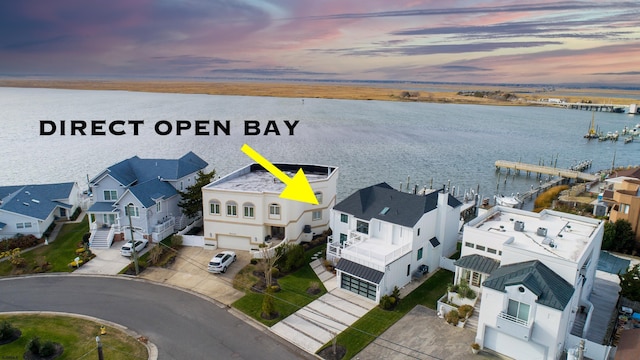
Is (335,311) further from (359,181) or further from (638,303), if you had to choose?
(359,181)

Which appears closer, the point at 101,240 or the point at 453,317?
the point at 453,317

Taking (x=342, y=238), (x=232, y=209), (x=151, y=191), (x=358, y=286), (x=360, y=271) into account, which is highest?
(x=151, y=191)

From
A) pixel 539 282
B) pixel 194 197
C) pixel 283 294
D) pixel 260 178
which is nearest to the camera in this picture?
pixel 539 282

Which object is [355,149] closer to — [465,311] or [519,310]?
[465,311]

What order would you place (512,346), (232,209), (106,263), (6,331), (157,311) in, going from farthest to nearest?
(232,209) < (106,263) < (157,311) < (6,331) < (512,346)

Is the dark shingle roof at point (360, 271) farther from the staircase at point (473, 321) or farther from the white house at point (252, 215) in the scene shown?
the white house at point (252, 215)

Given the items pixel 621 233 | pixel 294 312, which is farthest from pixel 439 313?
pixel 621 233

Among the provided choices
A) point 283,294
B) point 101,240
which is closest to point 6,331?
point 101,240
